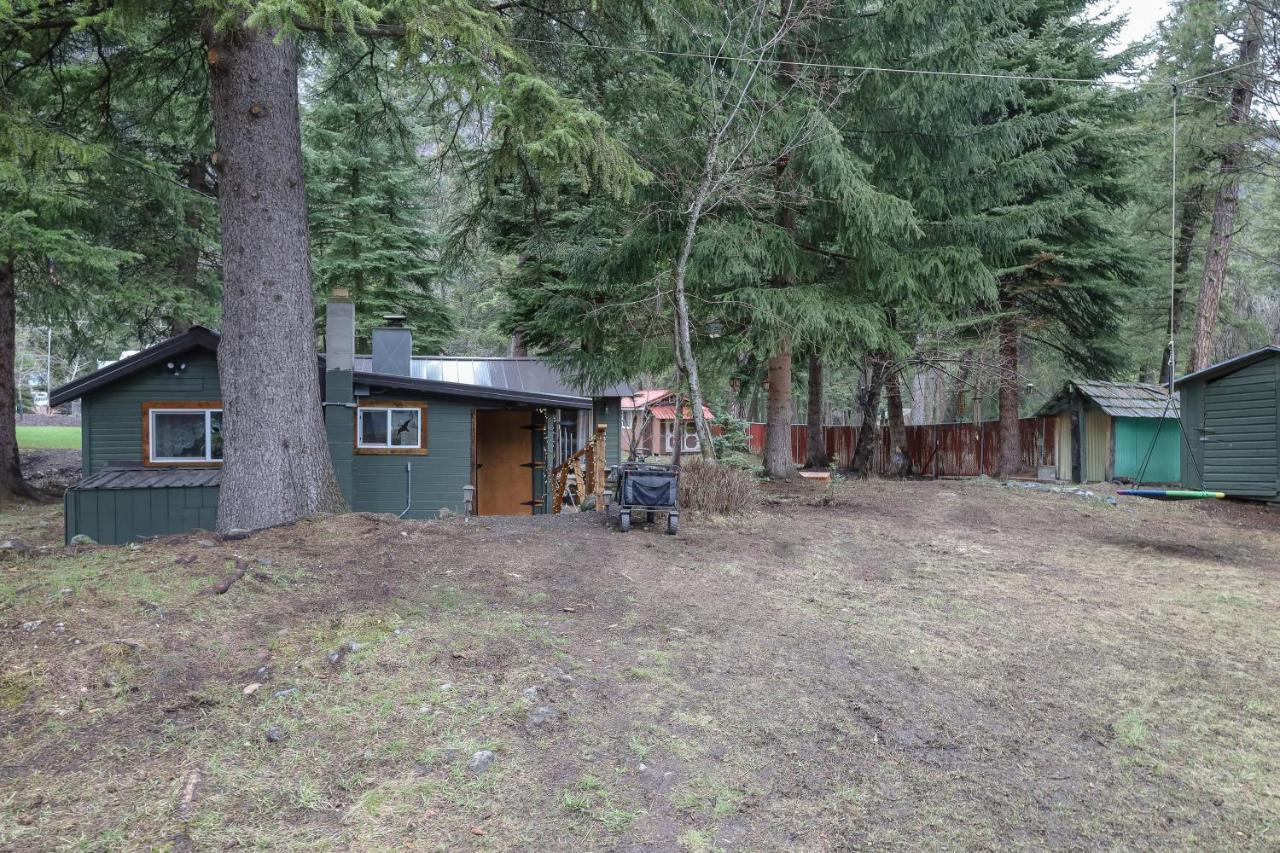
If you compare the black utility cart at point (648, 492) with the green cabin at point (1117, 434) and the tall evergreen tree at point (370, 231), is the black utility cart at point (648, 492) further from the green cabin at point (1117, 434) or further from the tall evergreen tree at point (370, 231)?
the tall evergreen tree at point (370, 231)

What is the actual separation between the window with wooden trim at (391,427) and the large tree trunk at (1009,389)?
37.8 ft

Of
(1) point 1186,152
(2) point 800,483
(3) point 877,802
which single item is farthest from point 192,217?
(1) point 1186,152

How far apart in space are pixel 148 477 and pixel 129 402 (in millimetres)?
1702

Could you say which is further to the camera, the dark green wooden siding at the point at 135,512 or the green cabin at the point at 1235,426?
the green cabin at the point at 1235,426

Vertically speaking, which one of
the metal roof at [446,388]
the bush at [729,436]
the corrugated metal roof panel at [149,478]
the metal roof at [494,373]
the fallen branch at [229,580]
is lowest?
the fallen branch at [229,580]

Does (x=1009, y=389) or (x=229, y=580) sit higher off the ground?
(x=1009, y=389)

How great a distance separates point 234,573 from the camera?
16.0 ft

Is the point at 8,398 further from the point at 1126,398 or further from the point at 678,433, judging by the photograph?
the point at 1126,398

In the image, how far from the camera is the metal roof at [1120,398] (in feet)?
57.6

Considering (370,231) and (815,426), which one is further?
(370,231)

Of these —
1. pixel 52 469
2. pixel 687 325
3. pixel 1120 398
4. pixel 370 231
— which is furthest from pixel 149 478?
pixel 1120 398

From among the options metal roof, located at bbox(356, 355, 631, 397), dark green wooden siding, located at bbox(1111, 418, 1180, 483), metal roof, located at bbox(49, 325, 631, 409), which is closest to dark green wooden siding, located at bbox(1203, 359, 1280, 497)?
dark green wooden siding, located at bbox(1111, 418, 1180, 483)

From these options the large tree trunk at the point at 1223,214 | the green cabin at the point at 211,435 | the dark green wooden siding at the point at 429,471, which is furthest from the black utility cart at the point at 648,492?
the large tree trunk at the point at 1223,214

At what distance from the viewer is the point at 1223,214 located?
15.6 metres
